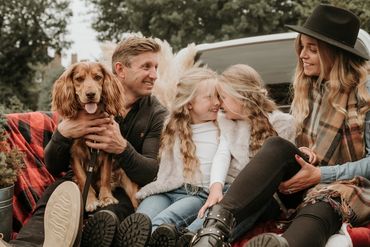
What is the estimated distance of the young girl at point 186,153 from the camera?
3.29 meters

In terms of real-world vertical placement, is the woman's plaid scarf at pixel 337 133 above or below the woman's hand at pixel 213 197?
above

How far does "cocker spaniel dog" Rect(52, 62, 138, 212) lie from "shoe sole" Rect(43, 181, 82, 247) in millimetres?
700

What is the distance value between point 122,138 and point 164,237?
86 centimetres

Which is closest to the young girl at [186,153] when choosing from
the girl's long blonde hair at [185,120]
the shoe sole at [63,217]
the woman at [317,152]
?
the girl's long blonde hair at [185,120]

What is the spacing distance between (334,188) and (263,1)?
1493cm

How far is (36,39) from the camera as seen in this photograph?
76.7ft

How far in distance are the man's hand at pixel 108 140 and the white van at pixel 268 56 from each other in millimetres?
1707

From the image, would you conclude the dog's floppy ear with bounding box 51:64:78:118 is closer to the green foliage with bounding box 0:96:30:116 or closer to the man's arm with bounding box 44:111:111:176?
the man's arm with bounding box 44:111:111:176

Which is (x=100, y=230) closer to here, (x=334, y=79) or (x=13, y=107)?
(x=334, y=79)

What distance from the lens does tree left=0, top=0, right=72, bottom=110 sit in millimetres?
22359

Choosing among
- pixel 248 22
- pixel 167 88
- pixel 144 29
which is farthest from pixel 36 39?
pixel 167 88

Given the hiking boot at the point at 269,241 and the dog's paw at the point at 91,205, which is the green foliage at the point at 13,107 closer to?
the dog's paw at the point at 91,205

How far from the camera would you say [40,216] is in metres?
3.21

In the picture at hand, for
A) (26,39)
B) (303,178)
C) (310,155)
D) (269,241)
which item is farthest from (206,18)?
(269,241)
